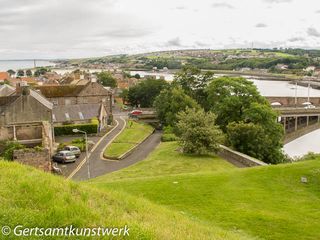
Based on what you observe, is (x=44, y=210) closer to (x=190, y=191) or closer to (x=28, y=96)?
(x=190, y=191)

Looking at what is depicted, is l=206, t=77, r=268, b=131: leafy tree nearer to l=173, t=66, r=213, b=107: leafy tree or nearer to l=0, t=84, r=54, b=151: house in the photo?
l=173, t=66, r=213, b=107: leafy tree

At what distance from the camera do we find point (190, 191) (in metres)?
18.4

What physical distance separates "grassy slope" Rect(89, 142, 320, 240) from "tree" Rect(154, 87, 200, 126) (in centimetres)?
3243

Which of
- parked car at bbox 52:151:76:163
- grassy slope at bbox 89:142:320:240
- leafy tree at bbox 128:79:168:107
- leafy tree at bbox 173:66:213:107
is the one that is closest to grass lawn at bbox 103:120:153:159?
parked car at bbox 52:151:76:163

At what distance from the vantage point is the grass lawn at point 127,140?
39.0m

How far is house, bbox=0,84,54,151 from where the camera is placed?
38156 mm

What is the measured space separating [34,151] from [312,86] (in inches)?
6549

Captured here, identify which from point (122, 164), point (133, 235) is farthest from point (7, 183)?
point (122, 164)

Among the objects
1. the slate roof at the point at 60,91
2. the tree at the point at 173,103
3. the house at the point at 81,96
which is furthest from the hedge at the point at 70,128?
the slate roof at the point at 60,91

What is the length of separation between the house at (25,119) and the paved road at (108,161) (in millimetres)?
5449

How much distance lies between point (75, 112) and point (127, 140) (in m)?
10.2

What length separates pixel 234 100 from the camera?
159 feet

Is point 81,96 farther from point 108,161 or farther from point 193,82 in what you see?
point 108,161
